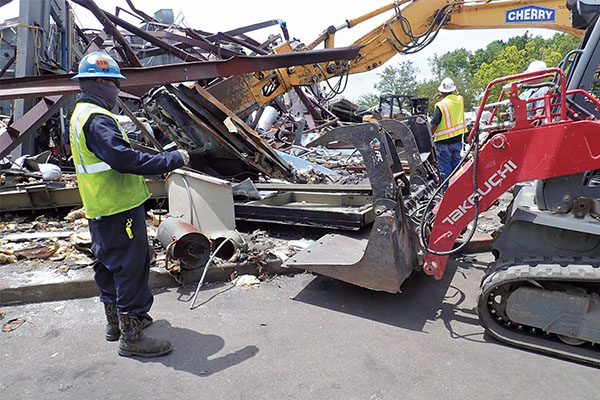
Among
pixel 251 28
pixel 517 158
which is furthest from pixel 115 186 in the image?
pixel 251 28

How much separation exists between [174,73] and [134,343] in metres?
3.46

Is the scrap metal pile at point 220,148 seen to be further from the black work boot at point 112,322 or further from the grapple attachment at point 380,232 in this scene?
the black work boot at point 112,322

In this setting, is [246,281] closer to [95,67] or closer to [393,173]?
[393,173]

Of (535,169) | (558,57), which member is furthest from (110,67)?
(558,57)

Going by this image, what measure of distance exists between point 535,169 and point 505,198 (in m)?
5.04

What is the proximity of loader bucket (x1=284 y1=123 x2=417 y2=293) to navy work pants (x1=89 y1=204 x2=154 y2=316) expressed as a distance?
1.51 metres

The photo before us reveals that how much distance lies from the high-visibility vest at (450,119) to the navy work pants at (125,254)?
5.14 metres

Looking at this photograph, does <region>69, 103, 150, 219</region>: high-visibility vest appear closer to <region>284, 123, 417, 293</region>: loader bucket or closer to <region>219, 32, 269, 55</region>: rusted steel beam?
<region>284, 123, 417, 293</region>: loader bucket

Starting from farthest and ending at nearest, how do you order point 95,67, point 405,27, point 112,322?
point 405,27, point 112,322, point 95,67

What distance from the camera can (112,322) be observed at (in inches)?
118

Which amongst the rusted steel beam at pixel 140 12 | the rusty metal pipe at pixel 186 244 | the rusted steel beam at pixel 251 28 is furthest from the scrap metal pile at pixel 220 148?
the rusted steel beam at pixel 140 12

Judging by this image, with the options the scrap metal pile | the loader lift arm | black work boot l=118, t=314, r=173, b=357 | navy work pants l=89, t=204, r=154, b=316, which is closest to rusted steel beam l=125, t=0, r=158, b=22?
the scrap metal pile

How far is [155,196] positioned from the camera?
5.88 metres

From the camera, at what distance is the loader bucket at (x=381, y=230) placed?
3.21 m
